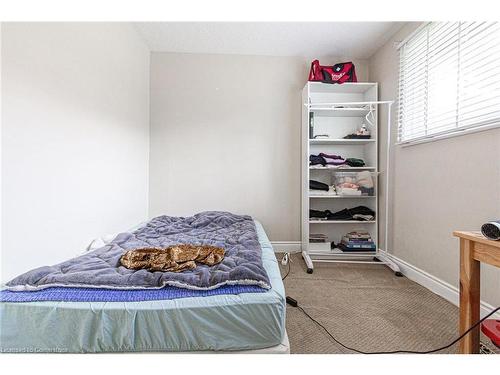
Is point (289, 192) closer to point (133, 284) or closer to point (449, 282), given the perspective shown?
point (449, 282)

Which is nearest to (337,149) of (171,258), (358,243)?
(358,243)

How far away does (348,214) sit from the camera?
2.75 metres

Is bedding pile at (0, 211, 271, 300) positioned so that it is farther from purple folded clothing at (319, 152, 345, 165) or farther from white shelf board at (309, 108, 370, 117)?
white shelf board at (309, 108, 370, 117)

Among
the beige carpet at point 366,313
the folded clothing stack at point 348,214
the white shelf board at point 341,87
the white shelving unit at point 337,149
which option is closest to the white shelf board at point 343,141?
the white shelving unit at point 337,149

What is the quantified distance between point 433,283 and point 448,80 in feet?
5.10

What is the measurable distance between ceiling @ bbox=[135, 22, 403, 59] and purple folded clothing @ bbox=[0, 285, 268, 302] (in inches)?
94.6

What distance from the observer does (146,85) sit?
9.36 feet

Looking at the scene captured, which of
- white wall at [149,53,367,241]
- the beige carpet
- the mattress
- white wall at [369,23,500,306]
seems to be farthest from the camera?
white wall at [149,53,367,241]

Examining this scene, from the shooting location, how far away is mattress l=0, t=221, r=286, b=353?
0.94 metres

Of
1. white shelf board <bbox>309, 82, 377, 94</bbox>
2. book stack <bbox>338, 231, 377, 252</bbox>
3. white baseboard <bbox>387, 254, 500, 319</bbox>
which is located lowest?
white baseboard <bbox>387, 254, 500, 319</bbox>

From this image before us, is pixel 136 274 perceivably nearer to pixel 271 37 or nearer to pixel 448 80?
pixel 448 80

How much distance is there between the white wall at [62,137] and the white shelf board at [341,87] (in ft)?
6.45

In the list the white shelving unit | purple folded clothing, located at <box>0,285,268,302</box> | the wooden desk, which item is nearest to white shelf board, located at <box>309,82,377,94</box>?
the white shelving unit
